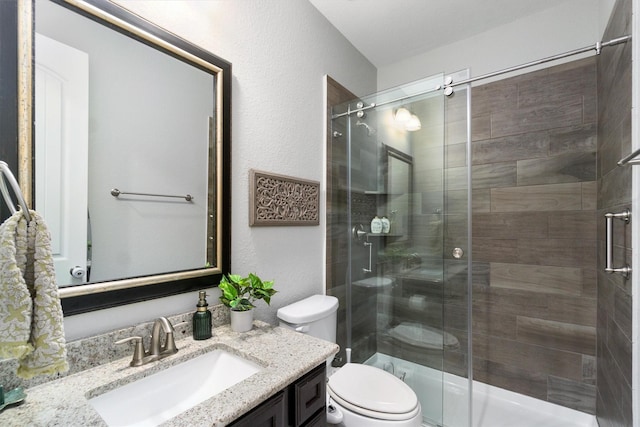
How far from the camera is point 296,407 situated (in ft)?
3.05

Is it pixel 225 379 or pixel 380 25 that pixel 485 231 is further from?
pixel 225 379

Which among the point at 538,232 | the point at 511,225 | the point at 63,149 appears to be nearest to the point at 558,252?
the point at 538,232

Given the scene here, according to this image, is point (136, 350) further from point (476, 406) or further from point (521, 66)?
point (521, 66)

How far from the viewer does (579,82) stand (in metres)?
1.90

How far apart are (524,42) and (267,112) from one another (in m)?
1.93

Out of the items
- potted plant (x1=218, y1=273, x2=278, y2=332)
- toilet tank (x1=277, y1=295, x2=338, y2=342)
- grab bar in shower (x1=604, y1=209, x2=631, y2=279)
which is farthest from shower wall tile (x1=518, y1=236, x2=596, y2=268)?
potted plant (x1=218, y1=273, x2=278, y2=332)

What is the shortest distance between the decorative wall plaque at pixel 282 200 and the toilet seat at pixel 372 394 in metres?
0.89

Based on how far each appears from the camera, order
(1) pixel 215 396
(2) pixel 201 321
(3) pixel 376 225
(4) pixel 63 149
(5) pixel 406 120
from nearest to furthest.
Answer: (1) pixel 215 396 < (4) pixel 63 149 < (2) pixel 201 321 < (5) pixel 406 120 < (3) pixel 376 225

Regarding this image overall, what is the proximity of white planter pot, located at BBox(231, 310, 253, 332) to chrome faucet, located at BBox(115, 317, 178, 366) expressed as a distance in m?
0.24

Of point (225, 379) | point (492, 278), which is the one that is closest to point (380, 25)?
point (492, 278)

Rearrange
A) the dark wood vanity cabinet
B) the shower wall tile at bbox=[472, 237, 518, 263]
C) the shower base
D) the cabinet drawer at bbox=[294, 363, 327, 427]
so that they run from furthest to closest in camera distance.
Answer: the shower wall tile at bbox=[472, 237, 518, 263] < the shower base < the cabinet drawer at bbox=[294, 363, 327, 427] < the dark wood vanity cabinet

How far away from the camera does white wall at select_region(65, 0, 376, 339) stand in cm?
117

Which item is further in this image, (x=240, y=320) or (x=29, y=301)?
(x=240, y=320)

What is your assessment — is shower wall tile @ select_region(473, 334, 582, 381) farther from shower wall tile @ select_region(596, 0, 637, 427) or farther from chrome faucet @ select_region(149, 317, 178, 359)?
chrome faucet @ select_region(149, 317, 178, 359)
